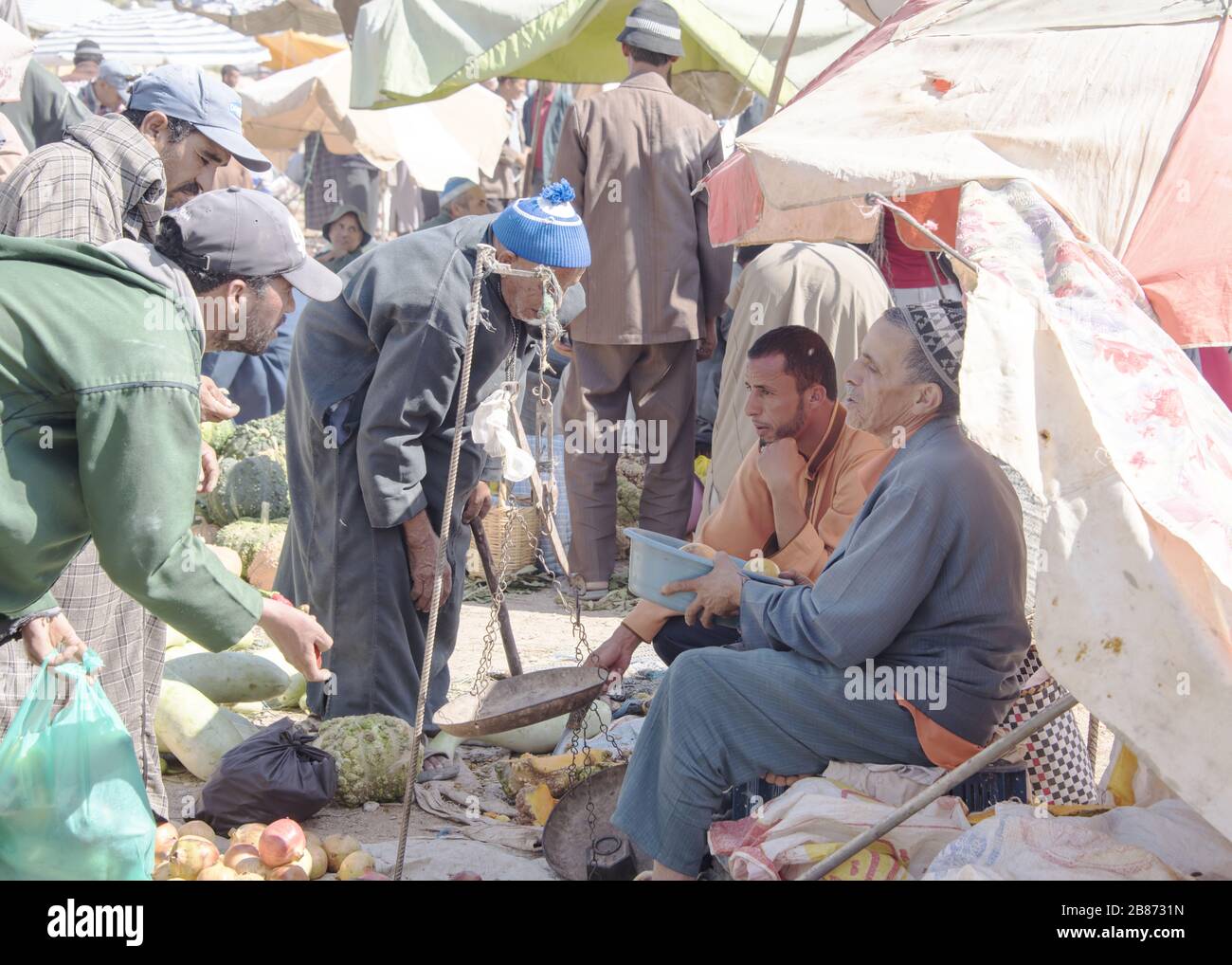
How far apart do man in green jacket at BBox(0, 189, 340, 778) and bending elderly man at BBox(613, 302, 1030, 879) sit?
1.11 m

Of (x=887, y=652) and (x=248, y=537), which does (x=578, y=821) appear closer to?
(x=887, y=652)

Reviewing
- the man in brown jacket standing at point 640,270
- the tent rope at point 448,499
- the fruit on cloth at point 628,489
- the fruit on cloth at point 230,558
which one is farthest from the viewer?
the fruit on cloth at point 628,489

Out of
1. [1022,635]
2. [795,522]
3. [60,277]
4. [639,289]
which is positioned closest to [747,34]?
[639,289]

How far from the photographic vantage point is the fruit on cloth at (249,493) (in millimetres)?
7660

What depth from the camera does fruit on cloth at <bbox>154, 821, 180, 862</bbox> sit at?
3.44m

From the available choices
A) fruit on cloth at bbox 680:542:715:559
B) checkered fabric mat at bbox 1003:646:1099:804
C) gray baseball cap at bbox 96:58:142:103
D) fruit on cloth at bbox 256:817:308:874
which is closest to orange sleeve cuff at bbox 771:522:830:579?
fruit on cloth at bbox 680:542:715:559

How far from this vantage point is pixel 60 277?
244 cm

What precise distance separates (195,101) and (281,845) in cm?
221

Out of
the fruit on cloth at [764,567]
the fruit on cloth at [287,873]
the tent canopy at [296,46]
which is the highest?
the tent canopy at [296,46]

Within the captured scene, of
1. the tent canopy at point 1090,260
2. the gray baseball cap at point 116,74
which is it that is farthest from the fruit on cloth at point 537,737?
the gray baseball cap at point 116,74

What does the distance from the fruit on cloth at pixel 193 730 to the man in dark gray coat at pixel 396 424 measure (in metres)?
0.39

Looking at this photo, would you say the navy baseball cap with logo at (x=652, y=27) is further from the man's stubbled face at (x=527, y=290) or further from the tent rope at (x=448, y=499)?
the tent rope at (x=448, y=499)

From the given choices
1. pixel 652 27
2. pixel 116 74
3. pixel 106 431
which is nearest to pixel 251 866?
pixel 106 431
